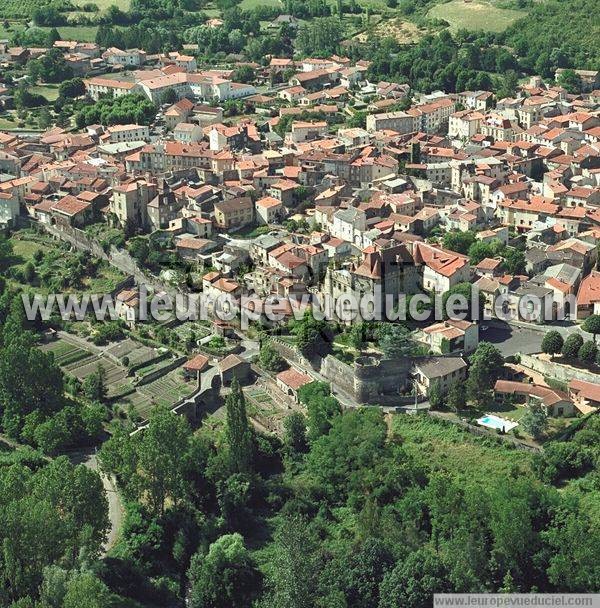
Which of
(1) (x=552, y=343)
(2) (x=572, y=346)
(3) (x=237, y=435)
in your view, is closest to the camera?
(3) (x=237, y=435)

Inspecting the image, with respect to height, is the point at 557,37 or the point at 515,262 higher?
the point at 557,37


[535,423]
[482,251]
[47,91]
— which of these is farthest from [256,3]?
[535,423]

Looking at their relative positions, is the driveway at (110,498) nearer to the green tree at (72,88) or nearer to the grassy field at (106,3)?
the green tree at (72,88)

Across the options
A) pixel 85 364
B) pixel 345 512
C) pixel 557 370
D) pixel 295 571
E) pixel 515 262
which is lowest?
pixel 345 512

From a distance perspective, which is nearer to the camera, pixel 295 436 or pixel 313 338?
pixel 295 436

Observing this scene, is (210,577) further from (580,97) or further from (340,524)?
(580,97)

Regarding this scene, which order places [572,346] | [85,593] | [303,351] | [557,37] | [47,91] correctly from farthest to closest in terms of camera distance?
[557,37]
[47,91]
[303,351]
[572,346]
[85,593]

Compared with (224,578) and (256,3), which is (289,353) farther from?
(256,3)
